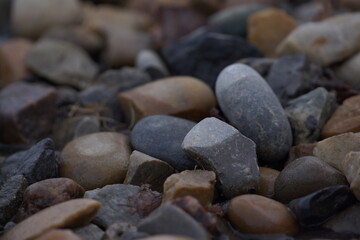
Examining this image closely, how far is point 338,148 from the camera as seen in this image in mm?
2783

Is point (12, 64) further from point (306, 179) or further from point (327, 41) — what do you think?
point (306, 179)

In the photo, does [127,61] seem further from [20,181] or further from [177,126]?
[20,181]

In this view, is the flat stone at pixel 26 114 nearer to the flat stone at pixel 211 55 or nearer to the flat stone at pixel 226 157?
the flat stone at pixel 211 55

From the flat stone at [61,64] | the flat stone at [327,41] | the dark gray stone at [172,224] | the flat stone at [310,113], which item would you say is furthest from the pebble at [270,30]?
the dark gray stone at [172,224]

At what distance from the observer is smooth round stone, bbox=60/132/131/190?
9.61ft

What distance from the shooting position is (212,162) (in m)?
2.68

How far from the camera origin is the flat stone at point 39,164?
9.43 feet

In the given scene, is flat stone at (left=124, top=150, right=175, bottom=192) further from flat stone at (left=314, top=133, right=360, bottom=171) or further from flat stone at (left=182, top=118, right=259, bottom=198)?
flat stone at (left=314, top=133, right=360, bottom=171)

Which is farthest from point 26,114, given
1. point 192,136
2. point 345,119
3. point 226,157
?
point 345,119

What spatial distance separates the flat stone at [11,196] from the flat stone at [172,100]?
1.03 m

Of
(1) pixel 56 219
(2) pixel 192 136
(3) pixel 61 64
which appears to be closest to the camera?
(1) pixel 56 219

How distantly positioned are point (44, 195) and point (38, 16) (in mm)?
3194

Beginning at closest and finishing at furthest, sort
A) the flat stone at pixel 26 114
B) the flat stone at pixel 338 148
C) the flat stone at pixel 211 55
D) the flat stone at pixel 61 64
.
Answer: the flat stone at pixel 338 148 < the flat stone at pixel 26 114 < the flat stone at pixel 211 55 < the flat stone at pixel 61 64

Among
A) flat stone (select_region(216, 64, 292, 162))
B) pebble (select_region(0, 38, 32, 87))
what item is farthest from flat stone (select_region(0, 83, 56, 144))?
flat stone (select_region(216, 64, 292, 162))
